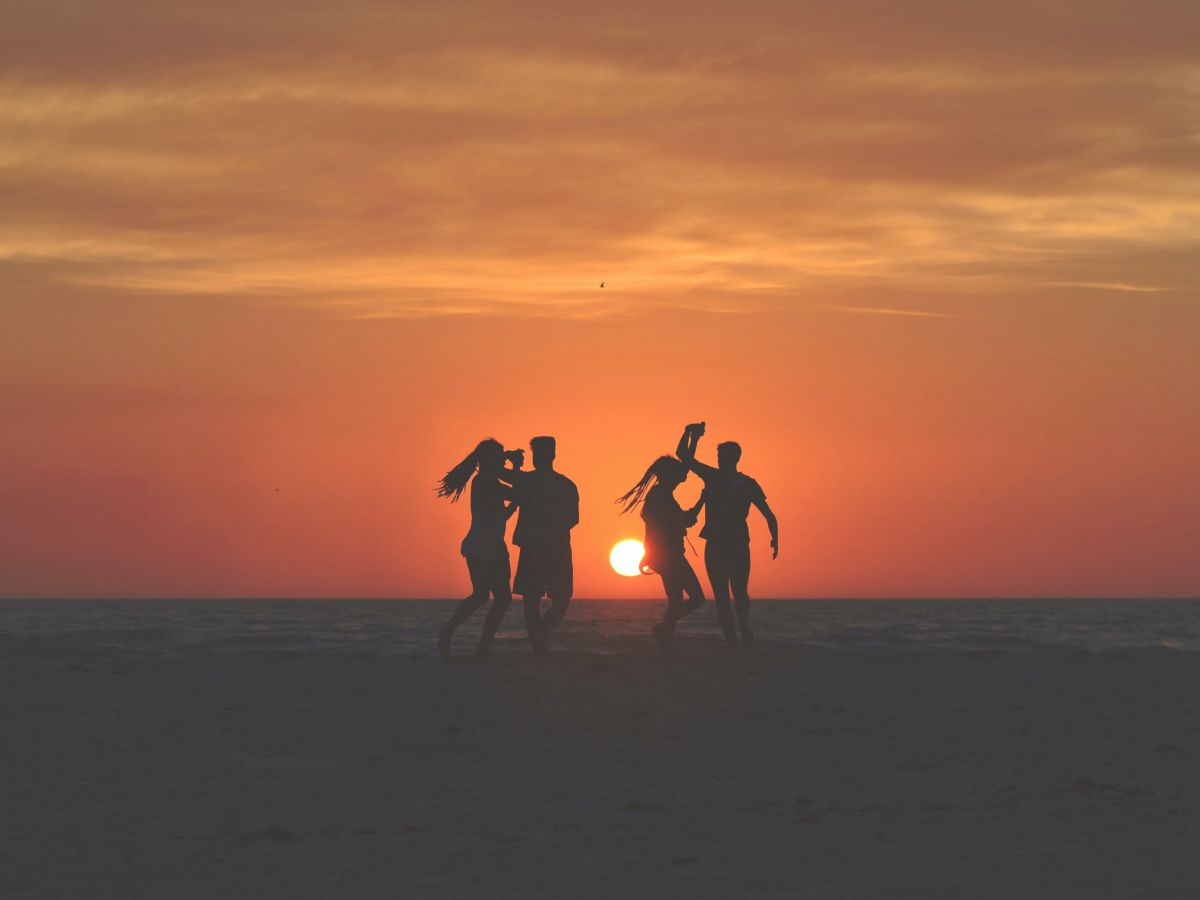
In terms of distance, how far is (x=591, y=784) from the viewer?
31.5ft

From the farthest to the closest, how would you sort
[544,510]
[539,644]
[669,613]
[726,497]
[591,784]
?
[726,497]
[669,613]
[539,644]
[544,510]
[591,784]

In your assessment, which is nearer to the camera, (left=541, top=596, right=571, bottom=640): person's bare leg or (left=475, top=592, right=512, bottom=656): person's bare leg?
(left=475, top=592, right=512, bottom=656): person's bare leg

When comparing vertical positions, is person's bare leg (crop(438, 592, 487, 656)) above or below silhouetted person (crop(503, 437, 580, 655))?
below

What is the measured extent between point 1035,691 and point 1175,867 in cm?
681

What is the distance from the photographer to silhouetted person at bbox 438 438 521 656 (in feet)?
53.5

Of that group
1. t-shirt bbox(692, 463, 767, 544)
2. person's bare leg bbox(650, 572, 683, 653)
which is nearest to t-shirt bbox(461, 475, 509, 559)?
person's bare leg bbox(650, 572, 683, 653)

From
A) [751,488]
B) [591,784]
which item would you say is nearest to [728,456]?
[751,488]

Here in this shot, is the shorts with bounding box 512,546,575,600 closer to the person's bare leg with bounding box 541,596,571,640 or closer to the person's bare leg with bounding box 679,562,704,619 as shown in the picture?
the person's bare leg with bounding box 541,596,571,640

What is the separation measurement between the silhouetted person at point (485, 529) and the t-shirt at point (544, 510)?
181mm

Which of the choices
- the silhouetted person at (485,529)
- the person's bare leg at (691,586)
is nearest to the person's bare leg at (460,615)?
the silhouetted person at (485,529)

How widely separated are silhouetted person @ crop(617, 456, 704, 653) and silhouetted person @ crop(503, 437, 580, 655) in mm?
958

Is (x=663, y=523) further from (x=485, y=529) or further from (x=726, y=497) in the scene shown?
(x=485, y=529)

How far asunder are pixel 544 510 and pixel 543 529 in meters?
0.20

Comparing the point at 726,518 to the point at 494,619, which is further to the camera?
the point at 726,518
